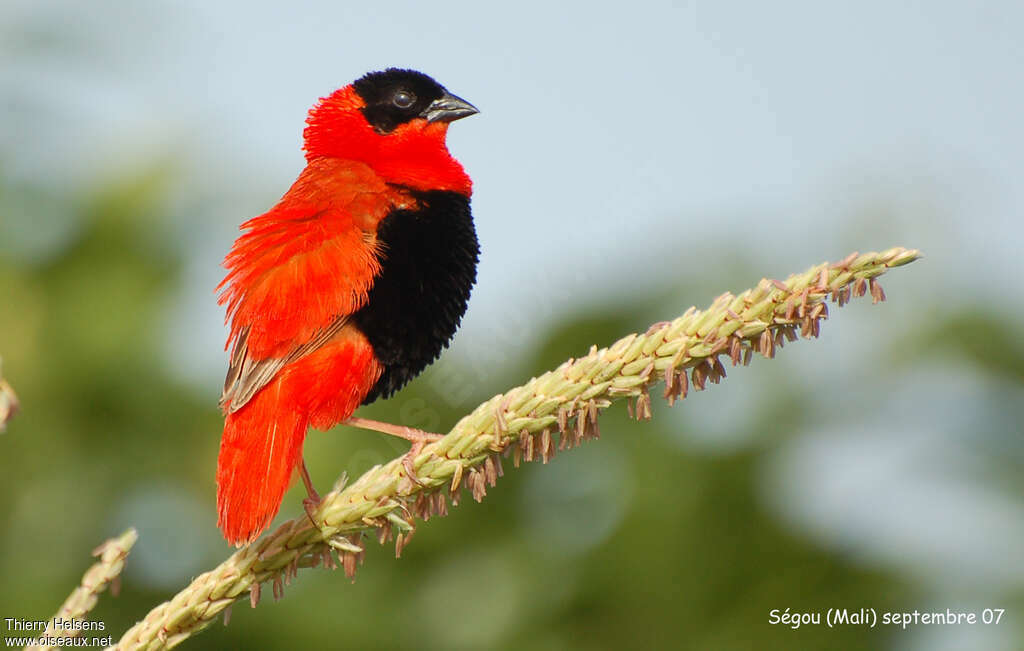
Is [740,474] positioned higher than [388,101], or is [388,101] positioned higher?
[388,101]

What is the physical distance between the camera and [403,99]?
3502 millimetres

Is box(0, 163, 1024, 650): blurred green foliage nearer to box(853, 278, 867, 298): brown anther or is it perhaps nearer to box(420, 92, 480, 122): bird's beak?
box(420, 92, 480, 122): bird's beak

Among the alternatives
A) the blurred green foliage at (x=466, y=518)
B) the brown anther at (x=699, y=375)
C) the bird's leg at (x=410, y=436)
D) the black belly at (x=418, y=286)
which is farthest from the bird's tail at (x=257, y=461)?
the blurred green foliage at (x=466, y=518)

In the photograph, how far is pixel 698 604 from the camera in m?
6.27

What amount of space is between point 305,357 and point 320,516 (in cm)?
64

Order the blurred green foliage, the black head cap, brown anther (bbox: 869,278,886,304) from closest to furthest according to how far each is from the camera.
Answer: brown anther (bbox: 869,278,886,304) < the black head cap < the blurred green foliage

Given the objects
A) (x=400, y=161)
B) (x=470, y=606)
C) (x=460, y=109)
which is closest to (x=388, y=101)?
(x=460, y=109)

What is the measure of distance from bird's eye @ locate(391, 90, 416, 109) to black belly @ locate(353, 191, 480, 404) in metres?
0.60

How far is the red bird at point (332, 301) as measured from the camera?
8.27 ft

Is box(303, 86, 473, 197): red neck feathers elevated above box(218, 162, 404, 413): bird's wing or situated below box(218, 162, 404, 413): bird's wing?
above

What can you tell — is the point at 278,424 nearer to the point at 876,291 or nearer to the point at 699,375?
the point at 699,375

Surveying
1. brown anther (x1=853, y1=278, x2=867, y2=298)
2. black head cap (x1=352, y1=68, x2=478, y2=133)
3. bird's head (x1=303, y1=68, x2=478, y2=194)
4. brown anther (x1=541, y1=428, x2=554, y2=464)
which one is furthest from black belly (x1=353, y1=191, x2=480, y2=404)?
brown anther (x1=853, y1=278, x2=867, y2=298)

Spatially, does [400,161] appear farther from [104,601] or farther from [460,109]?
[104,601]

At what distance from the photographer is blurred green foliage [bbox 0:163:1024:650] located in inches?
241
